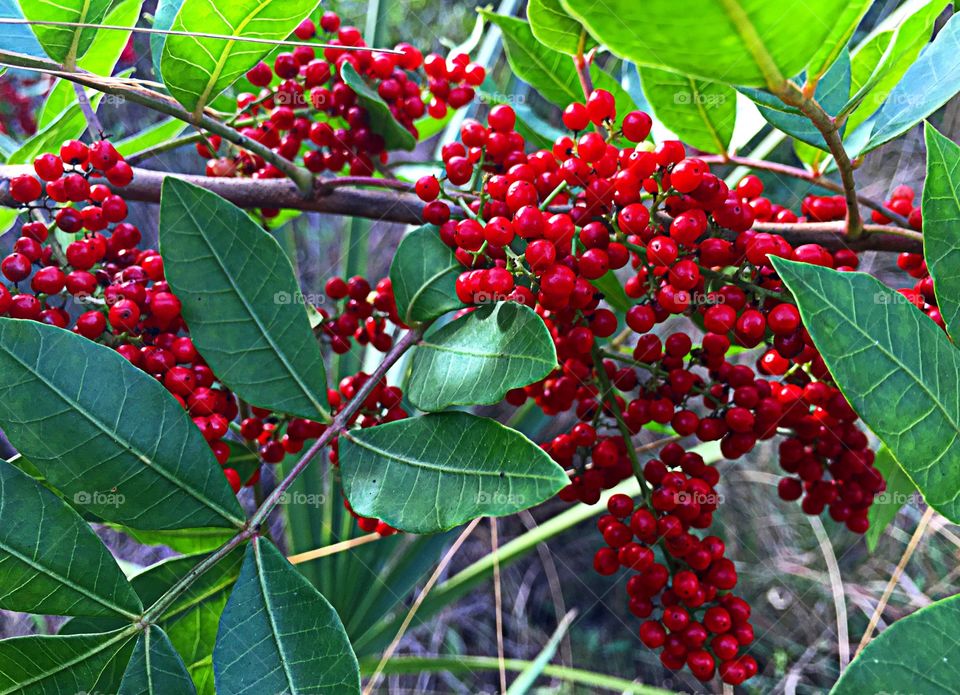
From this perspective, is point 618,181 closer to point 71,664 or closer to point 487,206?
point 487,206

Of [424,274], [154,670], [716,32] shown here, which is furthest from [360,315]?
[716,32]

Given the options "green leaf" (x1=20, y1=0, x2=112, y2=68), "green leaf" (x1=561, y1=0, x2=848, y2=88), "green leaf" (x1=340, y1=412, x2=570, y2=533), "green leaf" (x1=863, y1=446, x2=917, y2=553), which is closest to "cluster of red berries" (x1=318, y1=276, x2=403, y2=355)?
"green leaf" (x1=340, y1=412, x2=570, y2=533)

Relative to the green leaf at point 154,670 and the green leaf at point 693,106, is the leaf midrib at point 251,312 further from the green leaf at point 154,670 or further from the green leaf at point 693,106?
the green leaf at point 693,106

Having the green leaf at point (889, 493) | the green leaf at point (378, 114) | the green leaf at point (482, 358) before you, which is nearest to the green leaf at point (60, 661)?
the green leaf at point (482, 358)

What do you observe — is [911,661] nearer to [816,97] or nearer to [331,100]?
[816,97]

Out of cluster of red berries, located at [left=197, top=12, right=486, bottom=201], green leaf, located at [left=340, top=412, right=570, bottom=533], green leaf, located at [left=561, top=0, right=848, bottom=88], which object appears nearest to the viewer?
green leaf, located at [left=561, top=0, right=848, bottom=88]

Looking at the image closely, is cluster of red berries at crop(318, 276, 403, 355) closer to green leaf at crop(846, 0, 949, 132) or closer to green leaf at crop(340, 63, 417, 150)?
green leaf at crop(340, 63, 417, 150)
